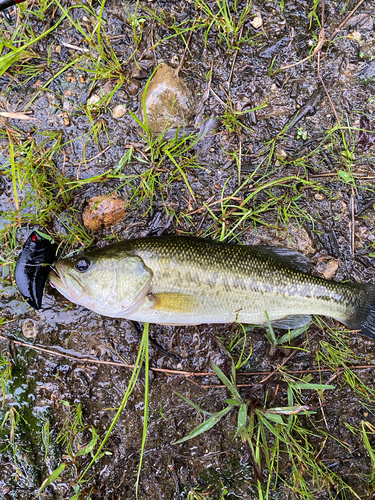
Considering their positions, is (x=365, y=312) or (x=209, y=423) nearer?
(x=209, y=423)

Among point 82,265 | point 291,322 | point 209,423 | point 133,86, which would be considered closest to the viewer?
point 82,265

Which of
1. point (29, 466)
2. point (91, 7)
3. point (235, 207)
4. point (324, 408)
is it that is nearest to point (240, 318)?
point (235, 207)

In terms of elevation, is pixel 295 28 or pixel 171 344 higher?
pixel 295 28

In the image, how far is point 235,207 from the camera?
10.7 feet

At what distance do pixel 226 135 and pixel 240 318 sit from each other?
1808 millimetres

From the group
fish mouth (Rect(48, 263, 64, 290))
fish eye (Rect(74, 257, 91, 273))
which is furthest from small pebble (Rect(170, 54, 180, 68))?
fish mouth (Rect(48, 263, 64, 290))

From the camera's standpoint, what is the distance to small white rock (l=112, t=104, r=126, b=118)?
10.5 ft

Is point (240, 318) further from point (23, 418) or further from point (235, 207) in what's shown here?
point (23, 418)

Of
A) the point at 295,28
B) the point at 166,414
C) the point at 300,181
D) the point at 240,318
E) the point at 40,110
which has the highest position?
the point at 40,110

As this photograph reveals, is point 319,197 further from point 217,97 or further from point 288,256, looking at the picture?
point 217,97

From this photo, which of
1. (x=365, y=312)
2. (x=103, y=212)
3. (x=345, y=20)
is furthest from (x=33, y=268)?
(x=345, y=20)

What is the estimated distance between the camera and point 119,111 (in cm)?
321

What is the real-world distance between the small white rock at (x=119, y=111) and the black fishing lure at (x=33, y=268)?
4.61 feet

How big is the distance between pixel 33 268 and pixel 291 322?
2.51 metres
